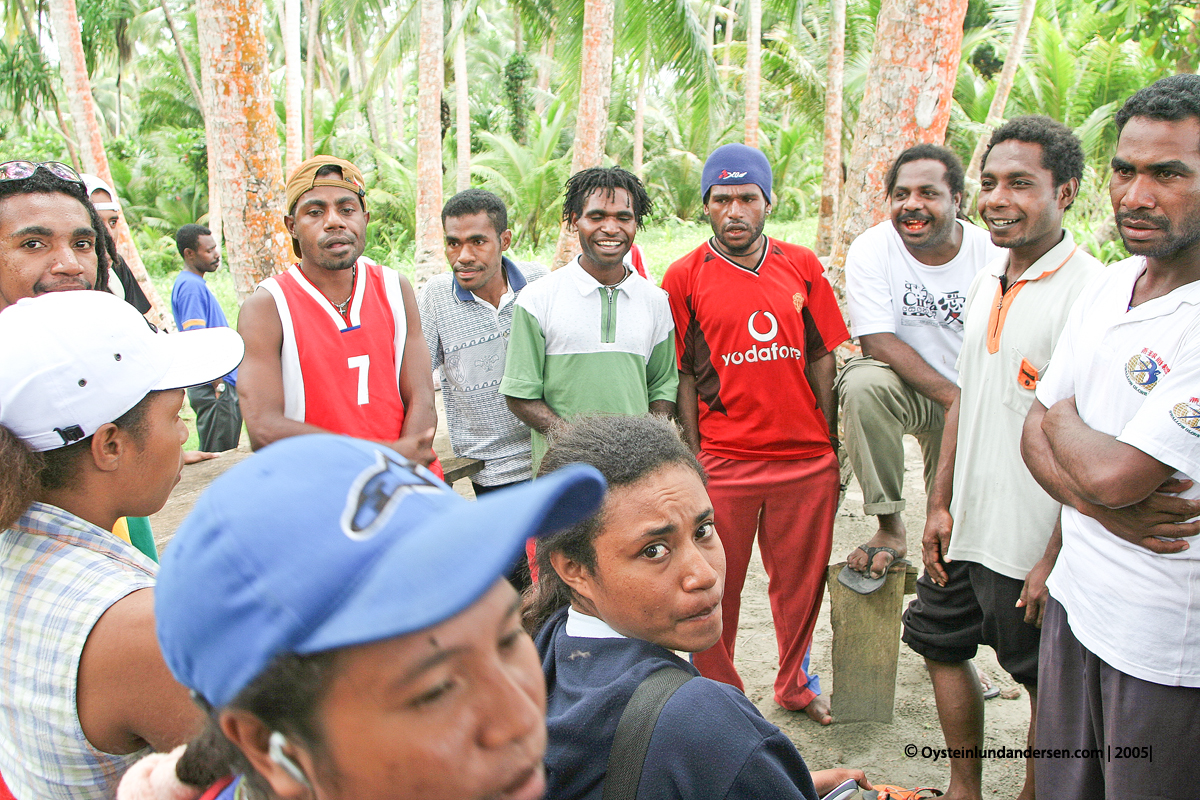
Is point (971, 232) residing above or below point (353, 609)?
above

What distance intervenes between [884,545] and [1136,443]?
161 centimetres

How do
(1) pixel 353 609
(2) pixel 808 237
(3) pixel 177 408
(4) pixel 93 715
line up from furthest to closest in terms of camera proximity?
(2) pixel 808 237 → (3) pixel 177 408 → (4) pixel 93 715 → (1) pixel 353 609

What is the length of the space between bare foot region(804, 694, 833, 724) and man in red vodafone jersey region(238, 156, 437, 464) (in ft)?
6.51

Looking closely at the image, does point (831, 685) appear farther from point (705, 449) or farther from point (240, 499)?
point (240, 499)

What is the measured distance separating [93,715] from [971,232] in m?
3.45

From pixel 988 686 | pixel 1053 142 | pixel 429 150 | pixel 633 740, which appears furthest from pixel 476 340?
pixel 429 150

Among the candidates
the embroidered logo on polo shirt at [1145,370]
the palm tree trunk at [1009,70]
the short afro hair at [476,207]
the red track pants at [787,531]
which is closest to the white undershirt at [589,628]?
→ the embroidered logo on polo shirt at [1145,370]

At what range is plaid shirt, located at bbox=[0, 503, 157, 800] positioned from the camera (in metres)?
1.32

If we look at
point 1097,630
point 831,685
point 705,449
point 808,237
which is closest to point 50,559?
point 1097,630

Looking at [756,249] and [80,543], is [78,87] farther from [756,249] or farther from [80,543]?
[80,543]

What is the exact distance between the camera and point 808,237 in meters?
17.1

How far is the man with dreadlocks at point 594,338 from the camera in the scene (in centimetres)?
343

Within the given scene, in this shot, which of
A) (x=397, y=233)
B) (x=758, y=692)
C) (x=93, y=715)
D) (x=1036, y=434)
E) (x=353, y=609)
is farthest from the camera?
(x=397, y=233)

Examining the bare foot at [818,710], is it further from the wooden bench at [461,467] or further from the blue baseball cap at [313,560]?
the blue baseball cap at [313,560]
